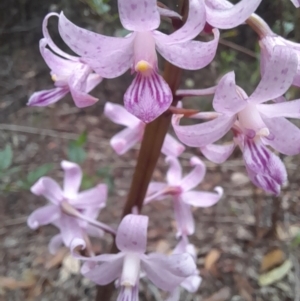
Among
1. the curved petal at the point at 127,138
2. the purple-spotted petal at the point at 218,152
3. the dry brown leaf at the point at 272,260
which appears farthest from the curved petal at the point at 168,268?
the dry brown leaf at the point at 272,260

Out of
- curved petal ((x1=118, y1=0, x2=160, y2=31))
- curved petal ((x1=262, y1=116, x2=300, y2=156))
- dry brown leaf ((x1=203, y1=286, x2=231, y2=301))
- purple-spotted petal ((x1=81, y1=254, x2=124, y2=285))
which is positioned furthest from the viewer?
dry brown leaf ((x1=203, y1=286, x2=231, y2=301))

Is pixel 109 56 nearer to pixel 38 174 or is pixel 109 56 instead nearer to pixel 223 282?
pixel 38 174

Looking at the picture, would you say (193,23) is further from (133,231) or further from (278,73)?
(133,231)

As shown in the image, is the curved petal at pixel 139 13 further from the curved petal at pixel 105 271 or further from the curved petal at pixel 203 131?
the curved petal at pixel 105 271

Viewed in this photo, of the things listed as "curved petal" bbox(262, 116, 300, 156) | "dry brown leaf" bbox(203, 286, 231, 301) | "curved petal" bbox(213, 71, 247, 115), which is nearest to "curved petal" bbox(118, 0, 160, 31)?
"curved petal" bbox(213, 71, 247, 115)

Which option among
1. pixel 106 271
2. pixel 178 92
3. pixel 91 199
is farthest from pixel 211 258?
pixel 178 92

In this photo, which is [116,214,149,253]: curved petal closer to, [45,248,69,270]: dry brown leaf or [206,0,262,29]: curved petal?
[206,0,262,29]: curved petal
